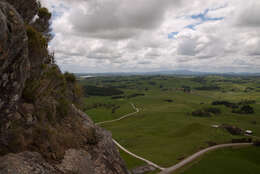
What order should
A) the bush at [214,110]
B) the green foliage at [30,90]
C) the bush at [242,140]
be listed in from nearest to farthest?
the green foliage at [30,90] → the bush at [242,140] → the bush at [214,110]

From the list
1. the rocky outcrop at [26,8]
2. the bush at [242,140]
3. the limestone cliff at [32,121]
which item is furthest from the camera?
the bush at [242,140]

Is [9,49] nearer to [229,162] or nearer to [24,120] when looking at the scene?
[24,120]

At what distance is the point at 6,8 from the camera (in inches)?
→ 398

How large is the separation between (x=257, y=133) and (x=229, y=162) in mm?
60831

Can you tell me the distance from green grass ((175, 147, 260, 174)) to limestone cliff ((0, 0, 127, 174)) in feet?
142

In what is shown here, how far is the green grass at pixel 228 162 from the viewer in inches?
2151

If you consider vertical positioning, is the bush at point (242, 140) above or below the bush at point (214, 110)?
above

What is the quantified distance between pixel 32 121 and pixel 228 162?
7079cm

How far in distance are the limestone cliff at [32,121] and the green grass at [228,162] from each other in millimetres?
43432

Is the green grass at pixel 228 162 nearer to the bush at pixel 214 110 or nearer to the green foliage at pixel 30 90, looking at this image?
the green foliage at pixel 30 90

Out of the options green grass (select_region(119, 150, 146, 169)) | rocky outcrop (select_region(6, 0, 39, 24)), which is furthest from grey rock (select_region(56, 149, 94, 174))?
green grass (select_region(119, 150, 146, 169))

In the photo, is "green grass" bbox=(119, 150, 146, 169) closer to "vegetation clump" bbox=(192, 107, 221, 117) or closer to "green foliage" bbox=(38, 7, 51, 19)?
"green foliage" bbox=(38, 7, 51, 19)

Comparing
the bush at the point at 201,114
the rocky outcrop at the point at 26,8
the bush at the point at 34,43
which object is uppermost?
the rocky outcrop at the point at 26,8

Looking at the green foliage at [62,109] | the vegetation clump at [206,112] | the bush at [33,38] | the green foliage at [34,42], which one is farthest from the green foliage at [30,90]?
the vegetation clump at [206,112]
